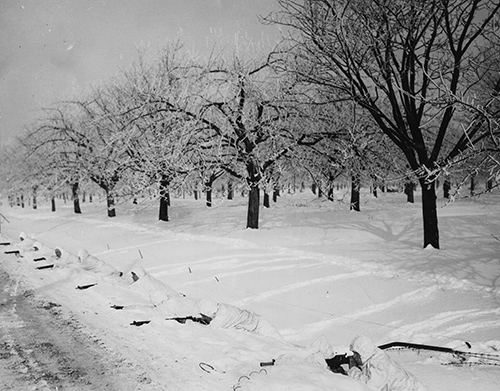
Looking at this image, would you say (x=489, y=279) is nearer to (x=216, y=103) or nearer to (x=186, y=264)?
(x=186, y=264)

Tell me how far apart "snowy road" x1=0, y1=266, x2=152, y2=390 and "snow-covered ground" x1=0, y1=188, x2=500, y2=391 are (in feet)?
0.86

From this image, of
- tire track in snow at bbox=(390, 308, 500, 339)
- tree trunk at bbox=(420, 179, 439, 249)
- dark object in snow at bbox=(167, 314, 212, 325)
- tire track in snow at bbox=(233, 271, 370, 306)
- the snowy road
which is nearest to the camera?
the snowy road

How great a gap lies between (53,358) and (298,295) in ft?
14.7

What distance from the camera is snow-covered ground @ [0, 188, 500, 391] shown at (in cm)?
393

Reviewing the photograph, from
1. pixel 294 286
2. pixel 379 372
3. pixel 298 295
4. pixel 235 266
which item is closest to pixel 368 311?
pixel 298 295

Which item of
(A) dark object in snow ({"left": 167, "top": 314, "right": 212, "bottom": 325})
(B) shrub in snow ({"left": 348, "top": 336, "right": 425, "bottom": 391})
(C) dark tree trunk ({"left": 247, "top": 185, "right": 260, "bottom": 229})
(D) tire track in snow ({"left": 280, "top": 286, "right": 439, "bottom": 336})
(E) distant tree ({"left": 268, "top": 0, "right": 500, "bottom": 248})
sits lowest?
(D) tire track in snow ({"left": 280, "top": 286, "right": 439, "bottom": 336})

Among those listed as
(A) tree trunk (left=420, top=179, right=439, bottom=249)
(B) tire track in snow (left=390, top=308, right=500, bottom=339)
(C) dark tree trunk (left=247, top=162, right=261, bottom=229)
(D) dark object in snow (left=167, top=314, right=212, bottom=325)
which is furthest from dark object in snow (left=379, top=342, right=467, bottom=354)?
(C) dark tree trunk (left=247, top=162, right=261, bottom=229)

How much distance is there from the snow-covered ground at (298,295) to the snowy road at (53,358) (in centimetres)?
26

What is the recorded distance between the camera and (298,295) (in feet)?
23.3

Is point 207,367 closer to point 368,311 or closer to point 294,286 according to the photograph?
point 368,311

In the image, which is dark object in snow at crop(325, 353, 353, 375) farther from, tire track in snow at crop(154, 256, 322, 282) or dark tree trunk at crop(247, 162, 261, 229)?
dark tree trunk at crop(247, 162, 261, 229)

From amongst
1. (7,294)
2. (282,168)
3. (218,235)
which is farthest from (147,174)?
(7,294)

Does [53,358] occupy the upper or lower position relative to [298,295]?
upper

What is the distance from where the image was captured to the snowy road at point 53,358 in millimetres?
3664
